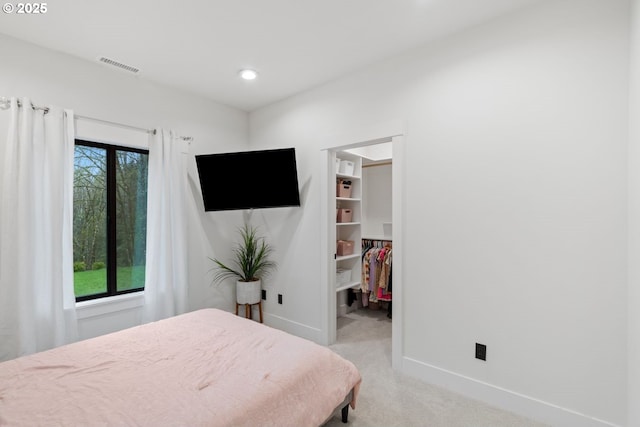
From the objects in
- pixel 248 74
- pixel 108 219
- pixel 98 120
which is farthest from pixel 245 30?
pixel 108 219

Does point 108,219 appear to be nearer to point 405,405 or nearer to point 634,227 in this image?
point 405,405

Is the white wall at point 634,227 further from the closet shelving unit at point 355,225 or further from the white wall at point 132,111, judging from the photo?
the white wall at point 132,111

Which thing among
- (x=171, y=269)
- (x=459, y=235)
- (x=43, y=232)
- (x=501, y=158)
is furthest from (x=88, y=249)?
(x=501, y=158)

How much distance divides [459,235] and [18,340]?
3.38 meters

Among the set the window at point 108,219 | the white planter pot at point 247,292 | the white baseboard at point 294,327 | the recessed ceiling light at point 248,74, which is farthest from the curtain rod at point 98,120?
the white baseboard at point 294,327

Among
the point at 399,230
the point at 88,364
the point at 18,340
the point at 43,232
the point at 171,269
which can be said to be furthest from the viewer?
the point at 171,269

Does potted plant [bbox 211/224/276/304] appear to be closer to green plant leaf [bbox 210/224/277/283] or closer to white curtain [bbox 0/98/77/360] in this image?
green plant leaf [bbox 210/224/277/283]

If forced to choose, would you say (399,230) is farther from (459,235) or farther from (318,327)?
(318,327)

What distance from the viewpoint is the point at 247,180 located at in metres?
3.24

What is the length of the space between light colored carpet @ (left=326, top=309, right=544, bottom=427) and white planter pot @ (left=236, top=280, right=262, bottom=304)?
1182mm

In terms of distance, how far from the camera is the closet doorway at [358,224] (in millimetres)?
2590

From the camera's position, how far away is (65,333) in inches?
97.2

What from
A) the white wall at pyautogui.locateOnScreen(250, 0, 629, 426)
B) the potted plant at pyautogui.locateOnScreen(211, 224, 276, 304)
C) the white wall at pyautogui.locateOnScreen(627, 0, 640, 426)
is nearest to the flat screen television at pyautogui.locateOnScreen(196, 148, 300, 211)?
the potted plant at pyautogui.locateOnScreen(211, 224, 276, 304)

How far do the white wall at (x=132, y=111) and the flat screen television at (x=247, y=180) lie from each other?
297mm
